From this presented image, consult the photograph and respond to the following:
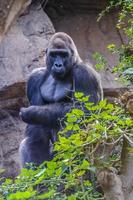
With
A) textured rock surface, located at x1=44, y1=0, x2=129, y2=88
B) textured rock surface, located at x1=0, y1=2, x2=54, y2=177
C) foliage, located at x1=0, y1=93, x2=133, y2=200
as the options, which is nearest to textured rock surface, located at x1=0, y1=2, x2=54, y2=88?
textured rock surface, located at x1=0, y1=2, x2=54, y2=177

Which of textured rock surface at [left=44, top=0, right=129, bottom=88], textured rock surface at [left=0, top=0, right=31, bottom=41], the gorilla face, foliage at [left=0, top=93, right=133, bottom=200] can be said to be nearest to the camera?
foliage at [left=0, top=93, right=133, bottom=200]

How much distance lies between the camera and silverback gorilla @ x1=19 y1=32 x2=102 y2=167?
4.66 meters

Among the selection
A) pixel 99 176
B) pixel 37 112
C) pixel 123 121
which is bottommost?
pixel 37 112

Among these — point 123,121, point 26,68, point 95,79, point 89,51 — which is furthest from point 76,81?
point 123,121

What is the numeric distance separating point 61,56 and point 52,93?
0.31 m

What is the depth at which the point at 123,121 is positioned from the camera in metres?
2.33

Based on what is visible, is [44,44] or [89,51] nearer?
[44,44]

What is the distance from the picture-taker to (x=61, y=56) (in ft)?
15.8

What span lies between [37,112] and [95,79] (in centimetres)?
54

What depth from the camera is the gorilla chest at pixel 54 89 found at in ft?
15.8

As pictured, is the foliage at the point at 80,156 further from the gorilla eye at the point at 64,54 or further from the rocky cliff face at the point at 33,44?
the rocky cliff face at the point at 33,44

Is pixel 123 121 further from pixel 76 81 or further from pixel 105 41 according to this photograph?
pixel 105 41

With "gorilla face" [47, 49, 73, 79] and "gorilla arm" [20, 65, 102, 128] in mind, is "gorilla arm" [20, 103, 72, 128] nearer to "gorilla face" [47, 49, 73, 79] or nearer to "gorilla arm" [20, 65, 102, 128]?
"gorilla arm" [20, 65, 102, 128]

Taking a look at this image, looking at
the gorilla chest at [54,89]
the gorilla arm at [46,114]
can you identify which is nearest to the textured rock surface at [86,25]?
the gorilla chest at [54,89]
